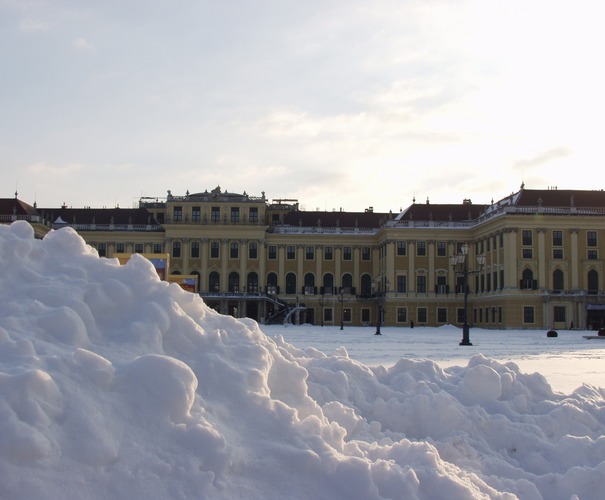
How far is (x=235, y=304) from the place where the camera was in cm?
7888

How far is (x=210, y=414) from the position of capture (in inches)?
234

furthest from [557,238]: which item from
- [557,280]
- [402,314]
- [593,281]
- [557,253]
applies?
[402,314]

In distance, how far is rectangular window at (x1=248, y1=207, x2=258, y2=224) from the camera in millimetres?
80188

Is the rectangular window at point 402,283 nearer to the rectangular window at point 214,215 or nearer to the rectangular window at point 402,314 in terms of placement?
the rectangular window at point 402,314

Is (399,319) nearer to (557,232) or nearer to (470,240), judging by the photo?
(470,240)

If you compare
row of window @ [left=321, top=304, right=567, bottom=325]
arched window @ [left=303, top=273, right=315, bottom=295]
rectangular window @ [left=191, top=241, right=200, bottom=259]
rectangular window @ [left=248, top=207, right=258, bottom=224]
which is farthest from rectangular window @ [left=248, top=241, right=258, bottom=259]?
row of window @ [left=321, top=304, right=567, bottom=325]

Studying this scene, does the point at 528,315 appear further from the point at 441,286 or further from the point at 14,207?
the point at 14,207

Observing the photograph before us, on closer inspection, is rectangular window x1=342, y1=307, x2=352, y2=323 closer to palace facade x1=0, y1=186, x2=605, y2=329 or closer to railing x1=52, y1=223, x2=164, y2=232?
palace facade x1=0, y1=186, x2=605, y2=329

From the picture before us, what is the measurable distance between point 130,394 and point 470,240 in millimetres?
72360

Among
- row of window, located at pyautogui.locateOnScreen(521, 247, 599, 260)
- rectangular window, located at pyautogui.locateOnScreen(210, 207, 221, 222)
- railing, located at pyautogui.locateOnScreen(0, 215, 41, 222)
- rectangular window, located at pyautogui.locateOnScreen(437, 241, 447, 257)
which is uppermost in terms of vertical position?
rectangular window, located at pyautogui.locateOnScreen(210, 207, 221, 222)

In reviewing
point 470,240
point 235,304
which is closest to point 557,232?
point 470,240

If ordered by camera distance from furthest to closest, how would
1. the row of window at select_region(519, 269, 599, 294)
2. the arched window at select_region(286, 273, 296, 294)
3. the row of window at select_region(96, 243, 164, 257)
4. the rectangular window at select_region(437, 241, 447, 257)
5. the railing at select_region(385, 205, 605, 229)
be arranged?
the row of window at select_region(96, 243, 164, 257) → the arched window at select_region(286, 273, 296, 294) → the rectangular window at select_region(437, 241, 447, 257) → the railing at select_region(385, 205, 605, 229) → the row of window at select_region(519, 269, 599, 294)

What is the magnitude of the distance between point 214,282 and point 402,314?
19718 mm

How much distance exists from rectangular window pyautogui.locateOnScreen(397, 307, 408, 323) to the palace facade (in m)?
0.12
